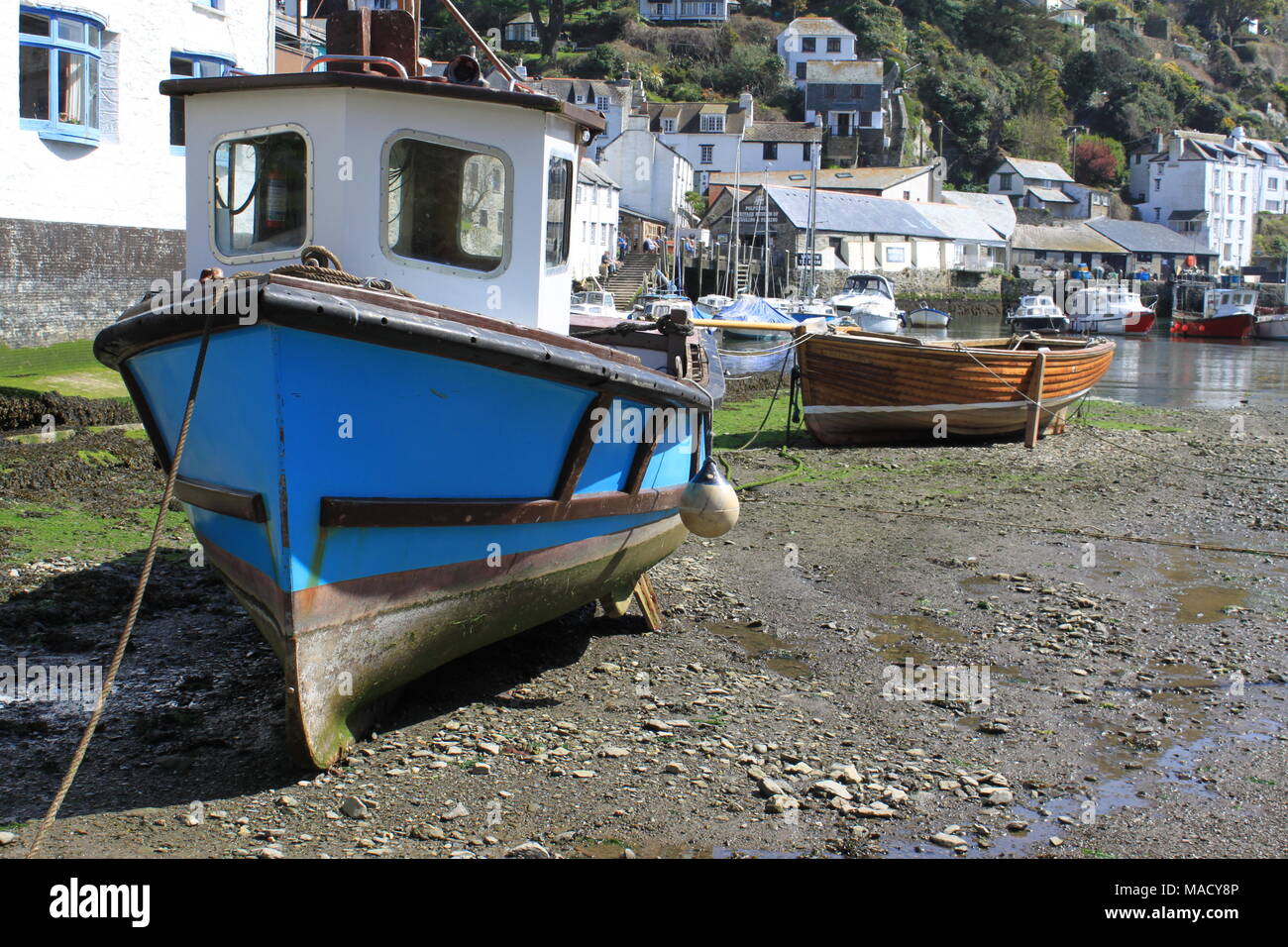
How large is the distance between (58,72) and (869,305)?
33.6 m

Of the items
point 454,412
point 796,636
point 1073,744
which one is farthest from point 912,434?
point 454,412

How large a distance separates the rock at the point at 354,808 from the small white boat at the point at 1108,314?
53.6 meters

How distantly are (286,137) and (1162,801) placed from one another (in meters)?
5.17

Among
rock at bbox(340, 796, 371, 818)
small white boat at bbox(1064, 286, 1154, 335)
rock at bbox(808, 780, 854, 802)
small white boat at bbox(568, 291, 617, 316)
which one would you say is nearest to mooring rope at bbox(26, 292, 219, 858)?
rock at bbox(340, 796, 371, 818)

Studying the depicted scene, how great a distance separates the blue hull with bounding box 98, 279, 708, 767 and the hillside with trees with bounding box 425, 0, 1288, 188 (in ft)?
270

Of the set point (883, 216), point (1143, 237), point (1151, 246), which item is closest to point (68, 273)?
point (883, 216)

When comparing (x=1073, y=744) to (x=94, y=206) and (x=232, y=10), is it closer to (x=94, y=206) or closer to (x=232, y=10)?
(x=94, y=206)

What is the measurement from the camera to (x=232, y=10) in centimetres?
1872

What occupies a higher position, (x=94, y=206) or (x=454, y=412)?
(x=94, y=206)

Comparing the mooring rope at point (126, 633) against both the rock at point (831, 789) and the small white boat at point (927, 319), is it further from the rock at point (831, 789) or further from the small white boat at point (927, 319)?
the small white boat at point (927, 319)

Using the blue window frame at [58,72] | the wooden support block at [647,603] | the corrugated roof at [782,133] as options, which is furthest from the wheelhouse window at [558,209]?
the corrugated roof at [782,133]

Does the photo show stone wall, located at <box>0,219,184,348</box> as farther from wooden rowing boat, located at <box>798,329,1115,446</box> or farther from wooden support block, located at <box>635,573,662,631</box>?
wooden support block, located at <box>635,573,662,631</box>

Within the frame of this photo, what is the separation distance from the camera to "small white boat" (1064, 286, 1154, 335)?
2163 inches
